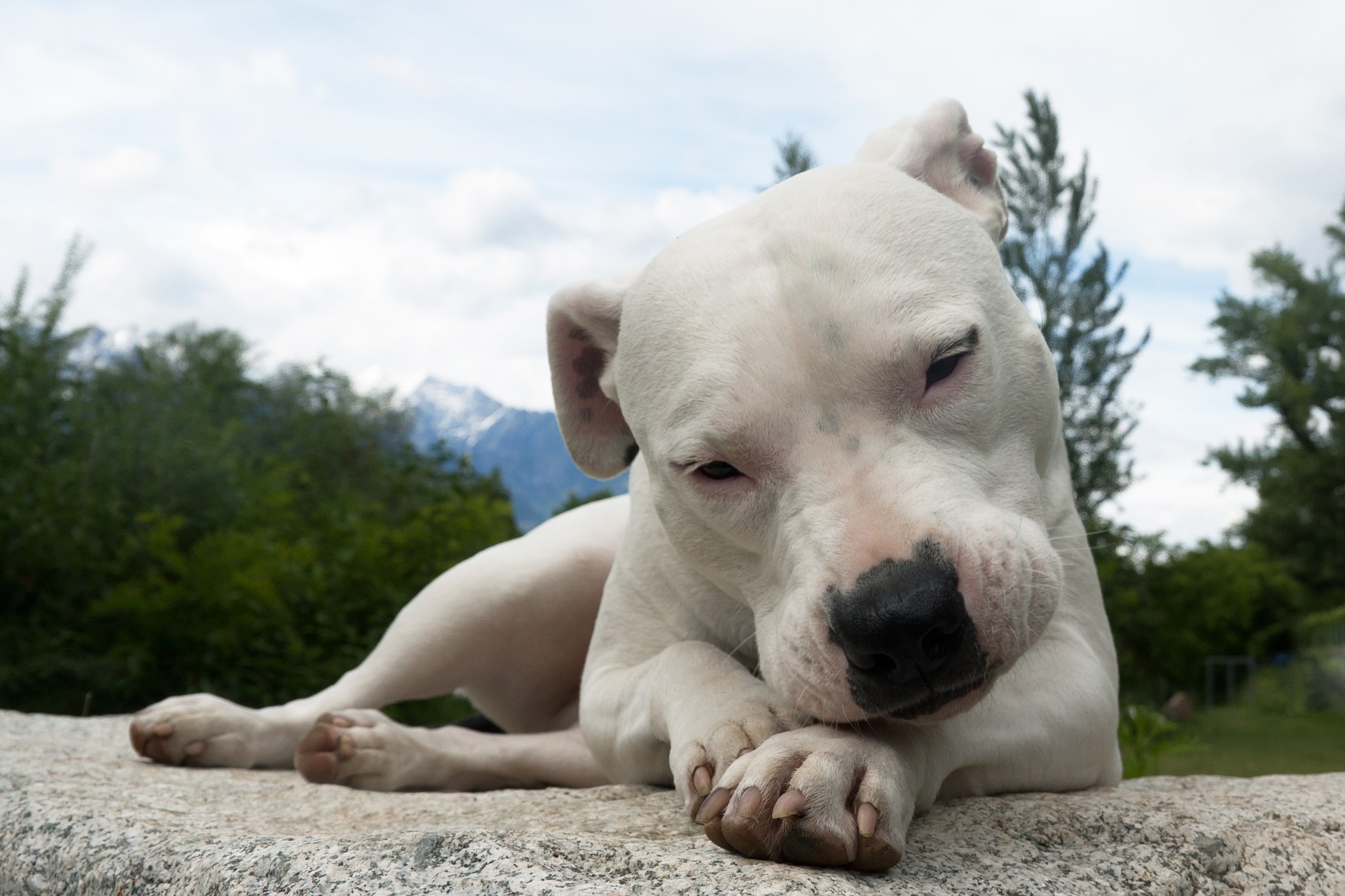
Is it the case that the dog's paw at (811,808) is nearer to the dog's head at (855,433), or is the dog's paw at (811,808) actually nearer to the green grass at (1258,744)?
the dog's head at (855,433)

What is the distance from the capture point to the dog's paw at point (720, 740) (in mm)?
1886

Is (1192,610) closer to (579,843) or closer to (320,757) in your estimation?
(320,757)

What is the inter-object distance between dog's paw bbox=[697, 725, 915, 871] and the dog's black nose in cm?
13

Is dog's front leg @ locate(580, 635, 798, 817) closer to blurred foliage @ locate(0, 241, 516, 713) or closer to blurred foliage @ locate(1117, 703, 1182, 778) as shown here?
blurred foliage @ locate(1117, 703, 1182, 778)

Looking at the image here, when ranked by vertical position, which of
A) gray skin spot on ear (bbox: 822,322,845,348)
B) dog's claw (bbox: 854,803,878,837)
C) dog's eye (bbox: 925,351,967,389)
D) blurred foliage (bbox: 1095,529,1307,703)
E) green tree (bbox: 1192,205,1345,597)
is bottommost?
dog's claw (bbox: 854,803,878,837)

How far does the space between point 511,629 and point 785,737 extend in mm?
2051

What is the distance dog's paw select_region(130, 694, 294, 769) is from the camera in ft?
11.2

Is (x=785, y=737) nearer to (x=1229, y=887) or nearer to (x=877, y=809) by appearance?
(x=877, y=809)

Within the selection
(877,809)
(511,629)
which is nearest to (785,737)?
(877,809)

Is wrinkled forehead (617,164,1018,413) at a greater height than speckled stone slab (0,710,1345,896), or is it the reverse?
wrinkled forehead (617,164,1018,413)

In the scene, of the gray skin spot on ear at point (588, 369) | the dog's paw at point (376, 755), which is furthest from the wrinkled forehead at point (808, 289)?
the dog's paw at point (376, 755)

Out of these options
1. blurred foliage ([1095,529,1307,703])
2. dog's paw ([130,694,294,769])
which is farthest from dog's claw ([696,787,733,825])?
blurred foliage ([1095,529,1307,703])

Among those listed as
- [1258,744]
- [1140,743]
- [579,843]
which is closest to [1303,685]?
[1258,744]

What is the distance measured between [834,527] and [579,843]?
0.66m
